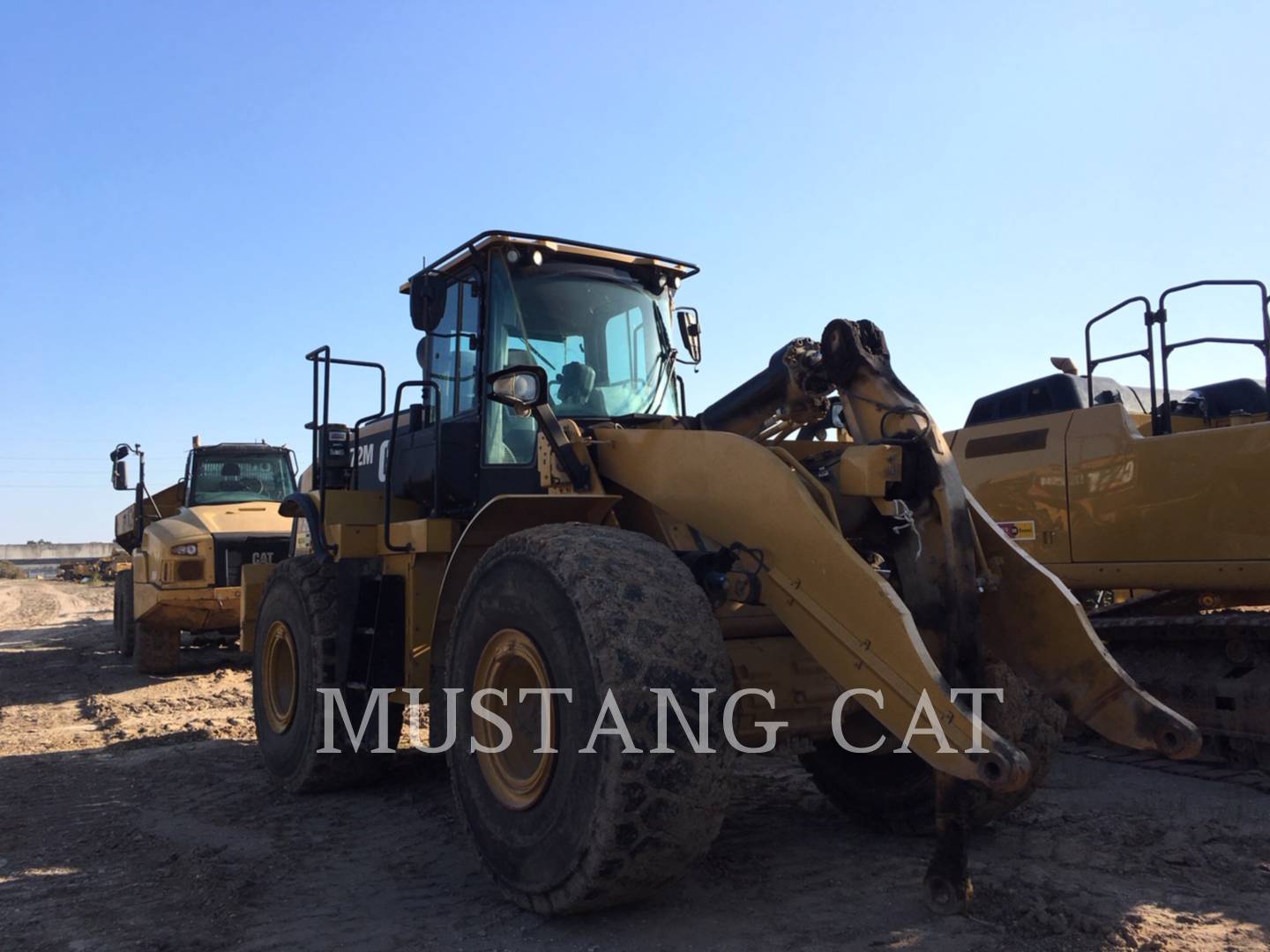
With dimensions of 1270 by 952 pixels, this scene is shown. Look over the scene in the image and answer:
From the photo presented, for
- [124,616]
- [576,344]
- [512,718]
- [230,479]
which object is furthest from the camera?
[124,616]

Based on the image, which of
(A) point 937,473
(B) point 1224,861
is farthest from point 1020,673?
(B) point 1224,861

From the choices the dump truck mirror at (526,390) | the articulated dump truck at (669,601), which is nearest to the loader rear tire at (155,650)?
the articulated dump truck at (669,601)

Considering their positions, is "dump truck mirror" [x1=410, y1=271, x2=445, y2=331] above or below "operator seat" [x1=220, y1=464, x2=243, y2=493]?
above

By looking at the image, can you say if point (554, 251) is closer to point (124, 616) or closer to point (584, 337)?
point (584, 337)

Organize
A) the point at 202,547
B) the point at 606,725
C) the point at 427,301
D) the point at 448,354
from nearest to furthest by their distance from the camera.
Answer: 1. the point at 606,725
2. the point at 427,301
3. the point at 448,354
4. the point at 202,547

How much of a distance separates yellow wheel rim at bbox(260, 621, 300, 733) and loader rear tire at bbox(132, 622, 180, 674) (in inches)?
250

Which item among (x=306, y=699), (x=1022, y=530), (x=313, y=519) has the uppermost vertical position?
(x=313, y=519)

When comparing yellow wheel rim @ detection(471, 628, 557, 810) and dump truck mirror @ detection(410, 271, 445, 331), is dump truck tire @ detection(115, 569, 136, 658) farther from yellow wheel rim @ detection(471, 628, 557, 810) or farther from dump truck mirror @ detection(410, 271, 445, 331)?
yellow wheel rim @ detection(471, 628, 557, 810)

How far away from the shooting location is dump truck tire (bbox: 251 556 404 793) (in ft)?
20.8

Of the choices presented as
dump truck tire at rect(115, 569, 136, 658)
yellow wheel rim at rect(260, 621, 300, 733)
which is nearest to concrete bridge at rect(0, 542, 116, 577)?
dump truck tire at rect(115, 569, 136, 658)

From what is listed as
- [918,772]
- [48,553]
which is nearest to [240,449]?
[918,772]

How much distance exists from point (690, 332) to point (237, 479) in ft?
32.6

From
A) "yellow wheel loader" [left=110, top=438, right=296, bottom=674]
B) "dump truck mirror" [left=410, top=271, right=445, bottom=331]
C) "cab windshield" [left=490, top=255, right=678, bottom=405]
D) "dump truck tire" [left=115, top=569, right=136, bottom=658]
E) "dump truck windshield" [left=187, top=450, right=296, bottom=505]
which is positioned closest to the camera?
"dump truck mirror" [left=410, top=271, right=445, bottom=331]

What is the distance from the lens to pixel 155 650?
12.8 meters
